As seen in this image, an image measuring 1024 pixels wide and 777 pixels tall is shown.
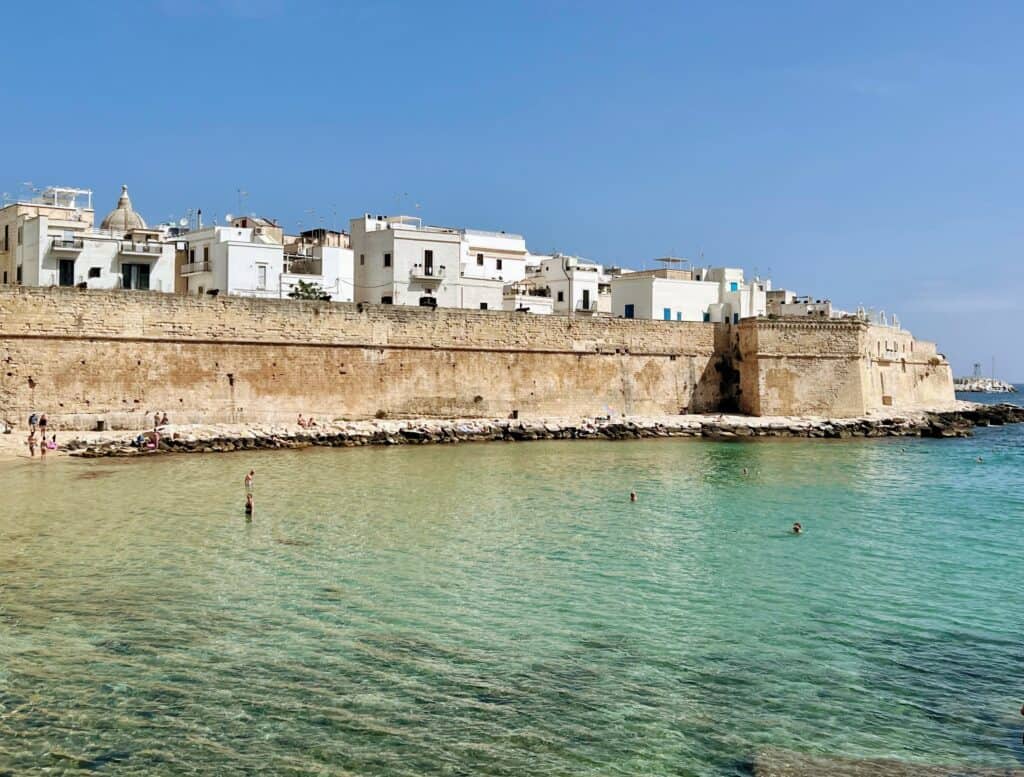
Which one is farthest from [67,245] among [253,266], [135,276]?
[253,266]

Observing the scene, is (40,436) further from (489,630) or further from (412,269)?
(489,630)

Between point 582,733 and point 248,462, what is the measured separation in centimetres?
1434

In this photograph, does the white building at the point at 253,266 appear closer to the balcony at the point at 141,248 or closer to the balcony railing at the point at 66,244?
the balcony at the point at 141,248

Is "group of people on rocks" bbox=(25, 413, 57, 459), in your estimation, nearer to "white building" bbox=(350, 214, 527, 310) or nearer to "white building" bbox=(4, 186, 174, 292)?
"white building" bbox=(4, 186, 174, 292)

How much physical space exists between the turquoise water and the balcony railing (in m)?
11.8

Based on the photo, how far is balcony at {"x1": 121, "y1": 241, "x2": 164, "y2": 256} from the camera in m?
27.2

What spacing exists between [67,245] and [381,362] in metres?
9.12

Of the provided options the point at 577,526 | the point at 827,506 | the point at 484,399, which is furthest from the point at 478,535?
the point at 484,399

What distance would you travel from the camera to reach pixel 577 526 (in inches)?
527

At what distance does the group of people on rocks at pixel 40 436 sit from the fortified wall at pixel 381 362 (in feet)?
1.10

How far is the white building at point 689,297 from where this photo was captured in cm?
3378

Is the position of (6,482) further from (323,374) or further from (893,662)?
(893,662)

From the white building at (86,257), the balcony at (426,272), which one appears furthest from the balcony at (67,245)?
the balcony at (426,272)

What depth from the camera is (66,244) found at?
→ 26.4m
